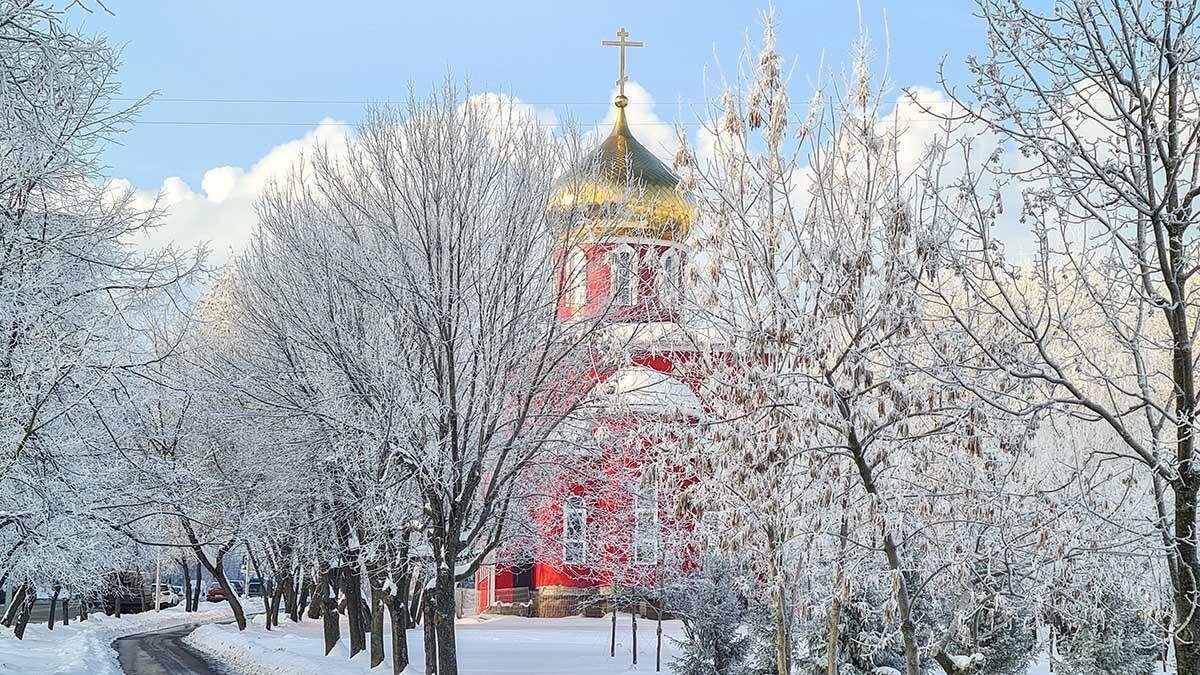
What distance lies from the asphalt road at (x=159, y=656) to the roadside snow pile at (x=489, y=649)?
0.52 metres

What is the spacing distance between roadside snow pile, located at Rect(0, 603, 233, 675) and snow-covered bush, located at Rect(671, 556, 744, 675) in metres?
11.0

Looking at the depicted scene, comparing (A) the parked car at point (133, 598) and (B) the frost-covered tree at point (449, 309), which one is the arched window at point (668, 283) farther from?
(A) the parked car at point (133, 598)

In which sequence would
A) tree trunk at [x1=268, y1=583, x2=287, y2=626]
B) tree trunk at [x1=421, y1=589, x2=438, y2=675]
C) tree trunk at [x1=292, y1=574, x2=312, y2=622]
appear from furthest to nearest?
tree trunk at [x1=292, y1=574, x2=312, y2=622]
tree trunk at [x1=268, y1=583, x2=287, y2=626]
tree trunk at [x1=421, y1=589, x2=438, y2=675]

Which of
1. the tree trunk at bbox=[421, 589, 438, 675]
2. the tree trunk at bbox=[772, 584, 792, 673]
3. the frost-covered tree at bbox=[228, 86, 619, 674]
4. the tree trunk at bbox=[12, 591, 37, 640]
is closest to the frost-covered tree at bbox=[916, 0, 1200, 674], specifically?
the tree trunk at bbox=[772, 584, 792, 673]

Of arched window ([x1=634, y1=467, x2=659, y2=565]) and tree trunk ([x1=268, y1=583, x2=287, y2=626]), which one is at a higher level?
arched window ([x1=634, y1=467, x2=659, y2=565])

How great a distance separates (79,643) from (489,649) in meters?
12.5

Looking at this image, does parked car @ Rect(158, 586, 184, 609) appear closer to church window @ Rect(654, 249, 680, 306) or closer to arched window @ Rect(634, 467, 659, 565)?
arched window @ Rect(634, 467, 659, 565)

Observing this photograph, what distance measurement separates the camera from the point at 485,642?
92.2 ft

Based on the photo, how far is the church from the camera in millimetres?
10633

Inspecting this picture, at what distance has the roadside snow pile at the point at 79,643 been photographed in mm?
23625

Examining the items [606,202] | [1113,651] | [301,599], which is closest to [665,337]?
[606,202]

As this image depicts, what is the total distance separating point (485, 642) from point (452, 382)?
1474 cm

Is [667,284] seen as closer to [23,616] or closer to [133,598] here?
[23,616]

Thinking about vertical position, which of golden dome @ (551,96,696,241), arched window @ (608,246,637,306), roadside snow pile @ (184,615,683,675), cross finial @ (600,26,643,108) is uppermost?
cross finial @ (600,26,643,108)
